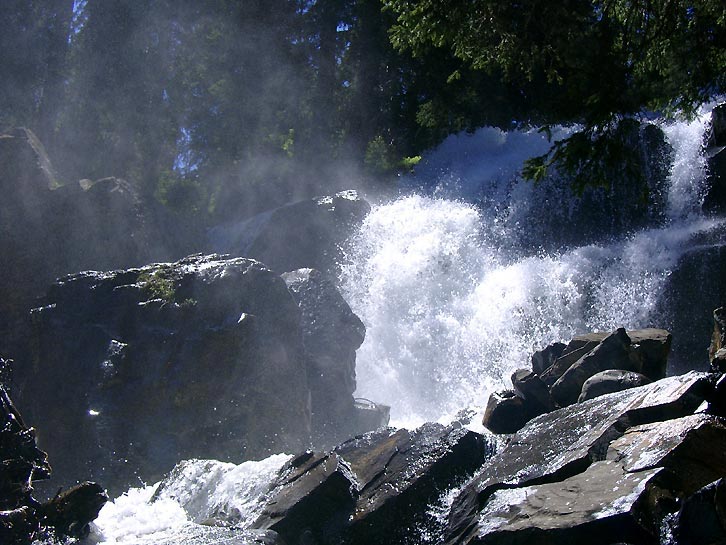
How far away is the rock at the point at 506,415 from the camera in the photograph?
12016mm

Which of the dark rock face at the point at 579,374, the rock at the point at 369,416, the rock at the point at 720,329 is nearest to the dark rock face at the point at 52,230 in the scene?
the rock at the point at 369,416

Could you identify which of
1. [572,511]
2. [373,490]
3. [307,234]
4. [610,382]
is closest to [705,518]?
[572,511]

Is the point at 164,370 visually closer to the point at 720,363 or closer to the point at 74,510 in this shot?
the point at 74,510

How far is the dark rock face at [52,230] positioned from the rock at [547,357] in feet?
57.8

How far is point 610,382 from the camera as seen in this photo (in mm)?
10719

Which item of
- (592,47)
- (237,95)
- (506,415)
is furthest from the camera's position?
(237,95)

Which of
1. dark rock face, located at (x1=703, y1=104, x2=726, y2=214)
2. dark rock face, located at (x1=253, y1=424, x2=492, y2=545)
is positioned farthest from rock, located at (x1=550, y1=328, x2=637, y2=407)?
dark rock face, located at (x1=703, y1=104, x2=726, y2=214)

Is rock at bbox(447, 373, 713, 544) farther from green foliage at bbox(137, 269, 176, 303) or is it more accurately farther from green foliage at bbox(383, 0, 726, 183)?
green foliage at bbox(137, 269, 176, 303)

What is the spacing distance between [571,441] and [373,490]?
8.85 ft

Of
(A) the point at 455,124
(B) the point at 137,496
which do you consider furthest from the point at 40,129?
(B) the point at 137,496

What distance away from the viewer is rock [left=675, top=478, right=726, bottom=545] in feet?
20.6

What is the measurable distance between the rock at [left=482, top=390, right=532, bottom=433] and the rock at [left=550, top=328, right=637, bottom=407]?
616mm

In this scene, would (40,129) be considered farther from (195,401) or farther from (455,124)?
(195,401)

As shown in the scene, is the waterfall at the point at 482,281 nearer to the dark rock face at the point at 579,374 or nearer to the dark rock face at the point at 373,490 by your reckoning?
the dark rock face at the point at 579,374
